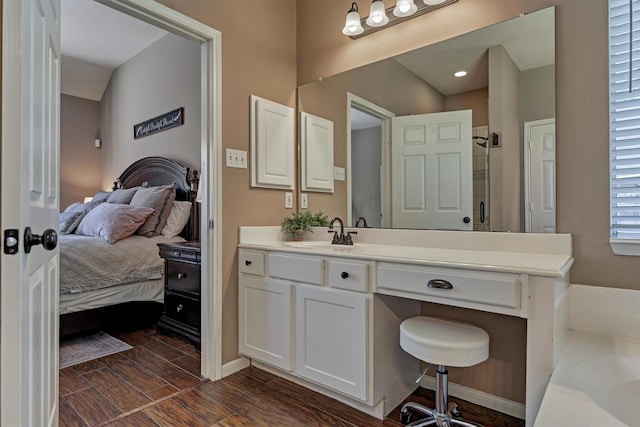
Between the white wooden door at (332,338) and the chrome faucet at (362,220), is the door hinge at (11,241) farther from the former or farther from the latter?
the chrome faucet at (362,220)

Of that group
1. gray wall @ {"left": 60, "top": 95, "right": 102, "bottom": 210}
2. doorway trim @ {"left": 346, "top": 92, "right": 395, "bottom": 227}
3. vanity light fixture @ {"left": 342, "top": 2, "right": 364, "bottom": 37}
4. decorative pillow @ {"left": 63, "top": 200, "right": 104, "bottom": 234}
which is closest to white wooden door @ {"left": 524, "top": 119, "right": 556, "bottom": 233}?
doorway trim @ {"left": 346, "top": 92, "right": 395, "bottom": 227}

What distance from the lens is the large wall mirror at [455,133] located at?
1.69m

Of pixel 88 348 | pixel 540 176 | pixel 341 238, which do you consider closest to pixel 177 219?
pixel 88 348

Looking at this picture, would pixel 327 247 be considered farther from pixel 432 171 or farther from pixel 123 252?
pixel 123 252

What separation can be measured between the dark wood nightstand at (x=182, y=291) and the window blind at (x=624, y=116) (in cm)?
240

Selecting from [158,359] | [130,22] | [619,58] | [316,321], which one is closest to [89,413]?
[158,359]

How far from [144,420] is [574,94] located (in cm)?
252

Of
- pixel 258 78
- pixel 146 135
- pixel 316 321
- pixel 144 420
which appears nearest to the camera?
pixel 144 420

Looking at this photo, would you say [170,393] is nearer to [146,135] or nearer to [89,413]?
[89,413]

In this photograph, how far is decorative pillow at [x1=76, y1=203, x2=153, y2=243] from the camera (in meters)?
3.02

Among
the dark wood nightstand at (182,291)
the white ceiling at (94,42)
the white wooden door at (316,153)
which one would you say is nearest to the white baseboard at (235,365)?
the dark wood nightstand at (182,291)

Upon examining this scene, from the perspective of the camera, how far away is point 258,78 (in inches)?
94.9

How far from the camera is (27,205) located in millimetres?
848

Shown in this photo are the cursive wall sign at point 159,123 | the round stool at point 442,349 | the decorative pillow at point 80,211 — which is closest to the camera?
the round stool at point 442,349
